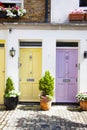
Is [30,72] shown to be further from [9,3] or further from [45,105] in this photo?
[9,3]

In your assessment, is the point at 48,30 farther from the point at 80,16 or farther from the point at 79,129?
the point at 79,129

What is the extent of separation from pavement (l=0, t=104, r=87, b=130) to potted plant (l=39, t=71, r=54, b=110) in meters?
0.26

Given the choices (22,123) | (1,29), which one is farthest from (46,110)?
(1,29)

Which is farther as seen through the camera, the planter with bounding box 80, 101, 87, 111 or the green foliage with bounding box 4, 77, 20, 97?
the green foliage with bounding box 4, 77, 20, 97

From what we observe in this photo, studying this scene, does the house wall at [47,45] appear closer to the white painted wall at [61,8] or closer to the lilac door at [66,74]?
the lilac door at [66,74]

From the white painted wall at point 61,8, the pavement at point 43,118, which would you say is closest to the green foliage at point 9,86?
the pavement at point 43,118

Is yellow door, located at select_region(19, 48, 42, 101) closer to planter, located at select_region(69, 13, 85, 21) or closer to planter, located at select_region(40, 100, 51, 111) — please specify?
planter, located at select_region(40, 100, 51, 111)

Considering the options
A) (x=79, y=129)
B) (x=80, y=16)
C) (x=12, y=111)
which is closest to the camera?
(x=79, y=129)

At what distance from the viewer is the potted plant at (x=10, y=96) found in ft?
42.2

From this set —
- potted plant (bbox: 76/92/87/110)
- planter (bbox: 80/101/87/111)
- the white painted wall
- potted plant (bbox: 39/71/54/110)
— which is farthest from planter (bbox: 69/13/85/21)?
planter (bbox: 80/101/87/111)

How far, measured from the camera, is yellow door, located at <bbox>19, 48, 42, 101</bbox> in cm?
1419

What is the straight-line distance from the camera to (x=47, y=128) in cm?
1011

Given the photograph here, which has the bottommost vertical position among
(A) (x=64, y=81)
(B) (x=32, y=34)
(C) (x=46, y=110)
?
(C) (x=46, y=110)

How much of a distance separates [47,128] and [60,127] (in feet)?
1.39
